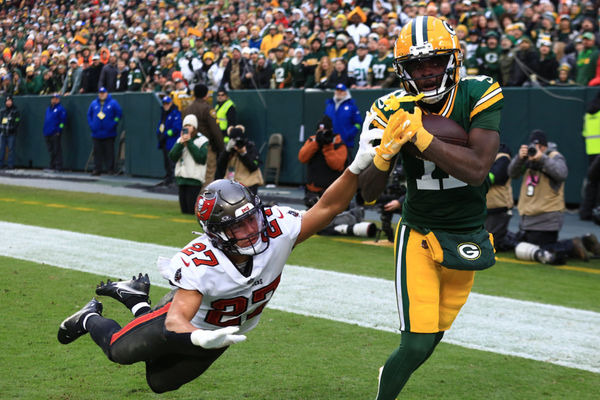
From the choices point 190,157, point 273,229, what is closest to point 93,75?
point 190,157

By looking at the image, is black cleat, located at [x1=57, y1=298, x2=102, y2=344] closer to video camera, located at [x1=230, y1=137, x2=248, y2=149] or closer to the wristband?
the wristband

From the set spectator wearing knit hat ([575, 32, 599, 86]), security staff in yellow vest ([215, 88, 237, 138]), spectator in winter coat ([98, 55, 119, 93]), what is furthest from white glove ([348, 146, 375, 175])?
spectator in winter coat ([98, 55, 119, 93])

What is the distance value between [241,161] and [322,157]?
1.45 meters

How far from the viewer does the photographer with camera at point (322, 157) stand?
32.2 feet

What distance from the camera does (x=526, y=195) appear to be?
28.1ft

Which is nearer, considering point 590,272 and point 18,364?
point 18,364

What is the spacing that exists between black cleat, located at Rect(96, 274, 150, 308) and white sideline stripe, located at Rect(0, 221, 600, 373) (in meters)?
1.86

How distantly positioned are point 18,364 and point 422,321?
2.50m

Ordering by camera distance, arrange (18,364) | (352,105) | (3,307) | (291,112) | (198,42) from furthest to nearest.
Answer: (198,42)
(291,112)
(352,105)
(3,307)
(18,364)

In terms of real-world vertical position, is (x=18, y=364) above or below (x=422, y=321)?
below

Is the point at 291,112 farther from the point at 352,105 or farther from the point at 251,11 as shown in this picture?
the point at 251,11

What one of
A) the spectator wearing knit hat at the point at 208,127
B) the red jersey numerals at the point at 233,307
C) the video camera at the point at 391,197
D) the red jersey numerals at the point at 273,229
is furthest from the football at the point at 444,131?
the spectator wearing knit hat at the point at 208,127

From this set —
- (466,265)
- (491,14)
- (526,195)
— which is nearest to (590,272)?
(526,195)

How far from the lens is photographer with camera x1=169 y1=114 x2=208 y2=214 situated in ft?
37.1
